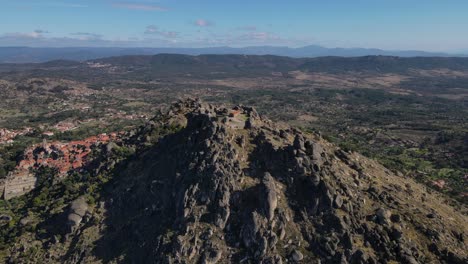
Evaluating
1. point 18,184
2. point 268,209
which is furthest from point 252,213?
point 18,184

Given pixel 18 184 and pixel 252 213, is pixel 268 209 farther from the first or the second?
pixel 18 184

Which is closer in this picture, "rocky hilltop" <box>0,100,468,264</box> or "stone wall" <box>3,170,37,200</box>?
"rocky hilltop" <box>0,100,468,264</box>

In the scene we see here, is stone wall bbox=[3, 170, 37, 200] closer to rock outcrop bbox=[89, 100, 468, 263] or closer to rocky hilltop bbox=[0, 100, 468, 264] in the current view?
rocky hilltop bbox=[0, 100, 468, 264]

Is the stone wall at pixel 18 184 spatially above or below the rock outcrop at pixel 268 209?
below

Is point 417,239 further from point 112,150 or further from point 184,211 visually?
point 112,150

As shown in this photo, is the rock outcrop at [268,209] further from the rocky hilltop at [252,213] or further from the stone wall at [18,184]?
the stone wall at [18,184]

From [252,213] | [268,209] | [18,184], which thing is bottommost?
[18,184]

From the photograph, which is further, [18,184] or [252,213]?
[18,184]

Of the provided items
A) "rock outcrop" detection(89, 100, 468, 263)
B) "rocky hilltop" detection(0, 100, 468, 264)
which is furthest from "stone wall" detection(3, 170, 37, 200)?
"rock outcrop" detection(89, 100, 468, 263)

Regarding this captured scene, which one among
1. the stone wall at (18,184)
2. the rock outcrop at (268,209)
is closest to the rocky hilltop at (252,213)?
the rock outcrop at (268,209)
